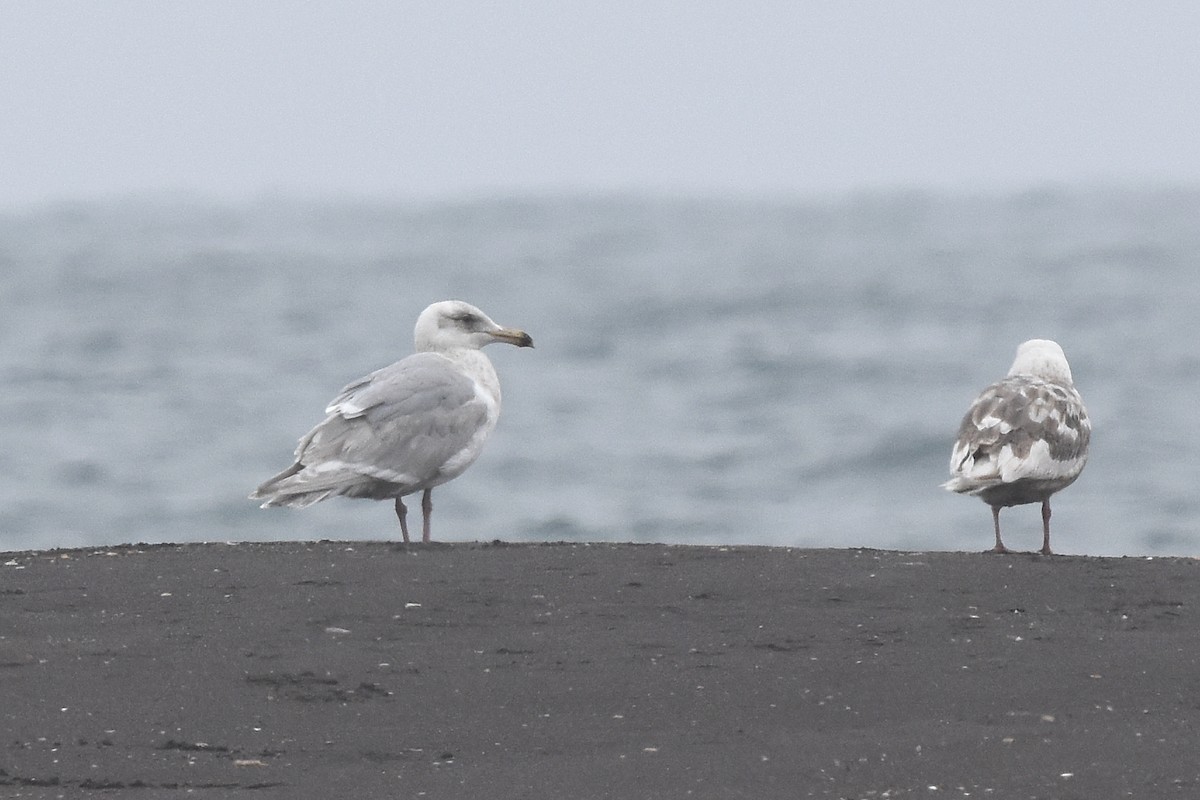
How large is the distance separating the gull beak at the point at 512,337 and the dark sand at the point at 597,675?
79.1 inches

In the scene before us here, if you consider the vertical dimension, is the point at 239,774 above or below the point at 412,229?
below

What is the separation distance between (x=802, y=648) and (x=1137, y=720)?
1.09m

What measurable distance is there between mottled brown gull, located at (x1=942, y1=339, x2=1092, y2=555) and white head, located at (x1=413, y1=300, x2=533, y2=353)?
2082 mm

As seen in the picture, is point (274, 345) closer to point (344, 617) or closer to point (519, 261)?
point (519, 261)

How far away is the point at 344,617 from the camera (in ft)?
21.1

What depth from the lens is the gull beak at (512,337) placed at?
31.3 feet

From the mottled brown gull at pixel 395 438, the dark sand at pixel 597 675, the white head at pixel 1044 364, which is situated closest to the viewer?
the dark sand at pixel 597 675

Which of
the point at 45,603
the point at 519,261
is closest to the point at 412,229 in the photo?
the point at 519,261

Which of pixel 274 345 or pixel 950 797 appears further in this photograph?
pixel 274 345

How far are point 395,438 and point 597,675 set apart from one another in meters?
3.27

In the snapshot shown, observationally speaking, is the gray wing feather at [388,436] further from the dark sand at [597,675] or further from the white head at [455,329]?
the dark sand at [597,675]

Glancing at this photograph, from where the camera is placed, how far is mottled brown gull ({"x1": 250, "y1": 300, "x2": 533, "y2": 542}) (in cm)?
887

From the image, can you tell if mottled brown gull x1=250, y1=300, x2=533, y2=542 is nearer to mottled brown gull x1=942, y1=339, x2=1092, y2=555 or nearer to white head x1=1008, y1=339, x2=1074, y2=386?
mottled brown gull x1=942, y1=339, x2=1092, y2=555

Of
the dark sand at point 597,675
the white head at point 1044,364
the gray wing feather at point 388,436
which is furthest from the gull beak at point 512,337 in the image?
the white head at point 1044,364
